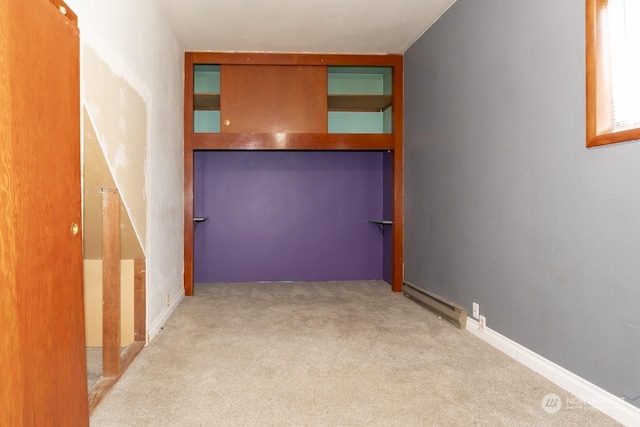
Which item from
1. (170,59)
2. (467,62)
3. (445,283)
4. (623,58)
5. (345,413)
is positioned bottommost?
(345,413)

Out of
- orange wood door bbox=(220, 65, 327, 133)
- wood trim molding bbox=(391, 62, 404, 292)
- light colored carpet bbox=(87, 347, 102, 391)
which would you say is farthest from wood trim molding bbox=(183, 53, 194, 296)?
wood trim molding bbox=(391, 62, 404, 292)

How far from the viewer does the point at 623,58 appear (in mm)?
1734

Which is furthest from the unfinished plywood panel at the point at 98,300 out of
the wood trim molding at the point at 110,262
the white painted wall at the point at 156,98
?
the wood trim molding at the point at 110,262

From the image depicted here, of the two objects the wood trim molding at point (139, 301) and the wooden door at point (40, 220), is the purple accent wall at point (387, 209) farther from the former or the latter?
the wooden door at point (40, 220)

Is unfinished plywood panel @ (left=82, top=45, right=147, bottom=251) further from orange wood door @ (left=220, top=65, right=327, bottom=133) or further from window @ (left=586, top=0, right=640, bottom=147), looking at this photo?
window @ (left=586, top=0, right=640, bottom=147)

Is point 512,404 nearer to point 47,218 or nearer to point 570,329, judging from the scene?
point 570,329

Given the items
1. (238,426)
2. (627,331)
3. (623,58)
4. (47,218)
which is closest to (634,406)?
(627,331)

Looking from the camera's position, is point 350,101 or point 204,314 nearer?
point 204,314

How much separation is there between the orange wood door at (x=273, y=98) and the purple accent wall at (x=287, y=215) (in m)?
0.64

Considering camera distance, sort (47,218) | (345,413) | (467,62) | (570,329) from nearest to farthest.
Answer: (47,218), (345,413), (570,329), (467,62)

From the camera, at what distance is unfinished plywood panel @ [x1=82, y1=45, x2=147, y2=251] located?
6.09 ft

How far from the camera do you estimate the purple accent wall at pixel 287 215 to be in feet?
16.1

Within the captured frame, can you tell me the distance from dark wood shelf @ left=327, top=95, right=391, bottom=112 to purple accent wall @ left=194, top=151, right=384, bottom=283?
557 millimetres

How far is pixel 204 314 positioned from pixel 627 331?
116 inches
